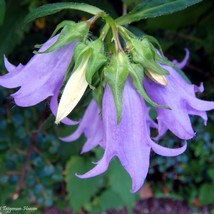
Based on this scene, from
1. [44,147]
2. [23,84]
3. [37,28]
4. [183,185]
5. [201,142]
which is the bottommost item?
[183,185]

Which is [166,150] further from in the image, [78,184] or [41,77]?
[78,184]

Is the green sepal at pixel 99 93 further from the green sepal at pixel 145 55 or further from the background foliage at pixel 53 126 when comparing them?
the background foliage at pixel 53 126

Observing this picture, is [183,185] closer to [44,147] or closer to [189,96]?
[44,147]

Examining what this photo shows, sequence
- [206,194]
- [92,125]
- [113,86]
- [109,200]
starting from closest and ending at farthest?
[113,86], [92,125], [109,200], [206,194]

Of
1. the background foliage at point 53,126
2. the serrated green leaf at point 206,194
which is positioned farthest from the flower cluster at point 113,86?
the serrated green leaf at point 206,194

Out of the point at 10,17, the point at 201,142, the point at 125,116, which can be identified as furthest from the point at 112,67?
the point at 201,142

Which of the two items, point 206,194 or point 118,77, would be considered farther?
point 206,194

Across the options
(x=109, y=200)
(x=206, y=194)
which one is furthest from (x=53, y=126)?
(x=206, y=194)

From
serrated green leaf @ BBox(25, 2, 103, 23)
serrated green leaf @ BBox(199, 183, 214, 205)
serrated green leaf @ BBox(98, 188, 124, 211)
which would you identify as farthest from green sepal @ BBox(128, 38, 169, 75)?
serrated green leaf @ BBox(199, 183, 214, 205)
